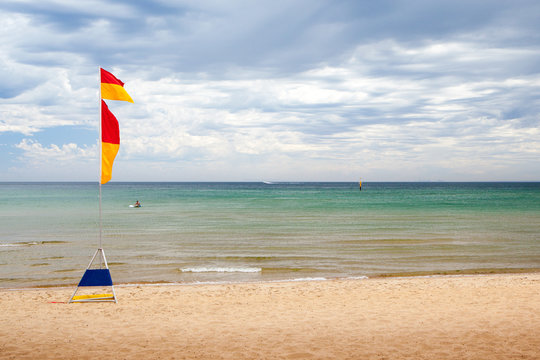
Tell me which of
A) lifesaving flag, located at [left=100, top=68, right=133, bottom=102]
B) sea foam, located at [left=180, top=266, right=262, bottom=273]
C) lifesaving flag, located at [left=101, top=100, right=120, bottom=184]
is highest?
lifesaving flag, located at [left=100, top=68, right=133, bottom=102]

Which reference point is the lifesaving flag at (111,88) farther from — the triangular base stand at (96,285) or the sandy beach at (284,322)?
the sandy beach at (284,322)

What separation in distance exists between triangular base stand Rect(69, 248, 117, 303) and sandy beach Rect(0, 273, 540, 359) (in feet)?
1.09

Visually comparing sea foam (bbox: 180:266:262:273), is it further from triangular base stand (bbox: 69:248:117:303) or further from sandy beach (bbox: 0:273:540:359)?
triangular base stand (bbox: 69:248:117:303)

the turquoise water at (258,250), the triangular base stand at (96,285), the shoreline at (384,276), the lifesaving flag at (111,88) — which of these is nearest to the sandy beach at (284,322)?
the triangular base stand at (96,285)

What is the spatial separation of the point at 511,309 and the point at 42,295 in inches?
466

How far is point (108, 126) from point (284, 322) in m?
5.86

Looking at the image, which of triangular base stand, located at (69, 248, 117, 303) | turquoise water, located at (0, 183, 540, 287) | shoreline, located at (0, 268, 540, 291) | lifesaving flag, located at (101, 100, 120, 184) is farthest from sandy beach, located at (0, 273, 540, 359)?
lifesaving flag, located at (101, 100, 120, 184)

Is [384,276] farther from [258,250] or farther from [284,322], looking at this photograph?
[258,250]

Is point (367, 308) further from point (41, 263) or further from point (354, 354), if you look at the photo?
point (41, 263)

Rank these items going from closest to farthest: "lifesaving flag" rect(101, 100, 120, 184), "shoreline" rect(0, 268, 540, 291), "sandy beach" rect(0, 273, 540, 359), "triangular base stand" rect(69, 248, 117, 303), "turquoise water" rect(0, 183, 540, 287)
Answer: "sandy beach" rect(0, 273, 540, 359) < "lifesaving flag" rect(101, 100, 120, 184) < "triangular base stand" rect(69, 248, 117, 303) < "shoreline" rect(0, 268, 540, 291) < "turquoise water" rect(0, 183, 540, 287)

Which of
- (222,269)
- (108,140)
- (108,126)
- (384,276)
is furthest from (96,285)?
(384,276)

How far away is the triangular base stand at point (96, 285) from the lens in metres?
10.7

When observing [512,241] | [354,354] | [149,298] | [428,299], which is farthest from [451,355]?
[512,241]

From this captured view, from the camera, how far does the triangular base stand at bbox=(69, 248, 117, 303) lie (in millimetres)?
10711
